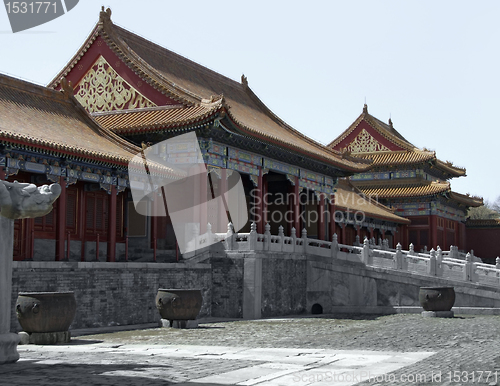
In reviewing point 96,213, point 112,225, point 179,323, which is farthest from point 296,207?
point 179,323

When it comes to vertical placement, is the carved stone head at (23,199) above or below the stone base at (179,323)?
above

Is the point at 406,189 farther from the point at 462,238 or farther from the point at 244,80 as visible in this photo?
the point at 244,80

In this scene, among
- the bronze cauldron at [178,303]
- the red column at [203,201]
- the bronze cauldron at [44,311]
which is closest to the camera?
the bronze cauldron at [44,311]

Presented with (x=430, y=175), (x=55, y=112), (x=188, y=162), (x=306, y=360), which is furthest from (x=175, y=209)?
(x=430, y=175)

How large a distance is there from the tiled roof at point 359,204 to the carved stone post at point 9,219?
2669cm

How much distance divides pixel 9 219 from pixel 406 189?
37.4m

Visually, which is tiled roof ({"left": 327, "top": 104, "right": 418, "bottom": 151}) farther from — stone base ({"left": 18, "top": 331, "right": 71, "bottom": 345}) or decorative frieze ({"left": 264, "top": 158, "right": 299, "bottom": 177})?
stone base ({"left": 18, "top": 331, "right": 71, "bottom": 345})

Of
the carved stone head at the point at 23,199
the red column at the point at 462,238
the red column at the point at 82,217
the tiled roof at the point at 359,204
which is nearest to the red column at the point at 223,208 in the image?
the red column at the point at 82,217

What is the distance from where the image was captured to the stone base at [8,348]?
10281 mm

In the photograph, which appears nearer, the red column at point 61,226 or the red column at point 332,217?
the red column at point 61,226

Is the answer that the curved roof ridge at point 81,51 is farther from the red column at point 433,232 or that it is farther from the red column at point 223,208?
the red column at point 433,232

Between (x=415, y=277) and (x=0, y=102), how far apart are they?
1412cm

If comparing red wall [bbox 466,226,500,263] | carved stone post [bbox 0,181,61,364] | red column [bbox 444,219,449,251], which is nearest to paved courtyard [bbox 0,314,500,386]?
carved stone post [bbox 0,181,61,364]

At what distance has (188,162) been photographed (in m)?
24.1
